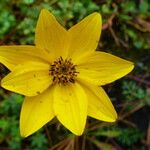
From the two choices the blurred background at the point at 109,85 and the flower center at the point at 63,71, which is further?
the blurred background at the point at 109,85

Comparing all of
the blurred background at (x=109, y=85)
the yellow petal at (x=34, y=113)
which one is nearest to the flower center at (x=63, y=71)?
the yellow petal at (x=34, y=113)

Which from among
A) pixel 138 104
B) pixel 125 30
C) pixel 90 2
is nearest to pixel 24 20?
pixel 90 2

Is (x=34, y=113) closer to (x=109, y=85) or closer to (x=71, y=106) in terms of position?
(x=71, y=106)

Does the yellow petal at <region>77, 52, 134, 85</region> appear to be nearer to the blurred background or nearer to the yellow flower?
the yellow flower

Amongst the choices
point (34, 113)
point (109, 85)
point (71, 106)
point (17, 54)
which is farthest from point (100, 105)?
point (109, 85)

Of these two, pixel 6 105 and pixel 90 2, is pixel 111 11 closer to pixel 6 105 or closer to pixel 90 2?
pixel 90 2

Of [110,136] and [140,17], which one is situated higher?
[140,17]

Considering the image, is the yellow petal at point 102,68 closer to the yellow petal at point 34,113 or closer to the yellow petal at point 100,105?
the yellow petal at point 100,105
